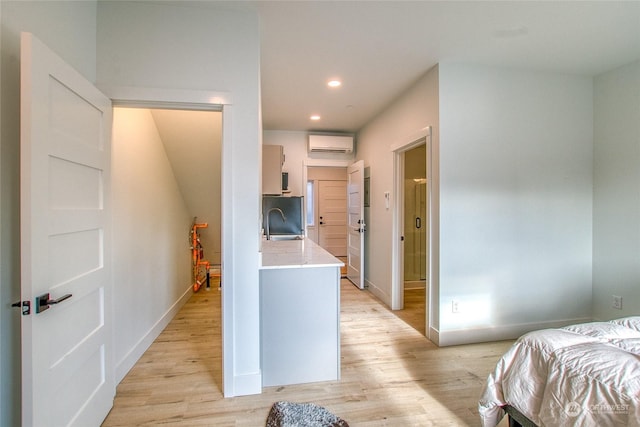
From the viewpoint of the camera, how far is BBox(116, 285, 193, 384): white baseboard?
217cm

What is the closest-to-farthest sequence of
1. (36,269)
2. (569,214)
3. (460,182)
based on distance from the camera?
(36,269)
(460,182)
(569,214)

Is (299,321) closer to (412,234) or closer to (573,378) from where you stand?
(573,378)

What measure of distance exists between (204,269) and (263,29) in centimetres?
367

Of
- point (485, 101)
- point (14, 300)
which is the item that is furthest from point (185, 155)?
point (485, 101)

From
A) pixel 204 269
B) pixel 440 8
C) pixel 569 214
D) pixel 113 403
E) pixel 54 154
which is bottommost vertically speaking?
pixel 113 403

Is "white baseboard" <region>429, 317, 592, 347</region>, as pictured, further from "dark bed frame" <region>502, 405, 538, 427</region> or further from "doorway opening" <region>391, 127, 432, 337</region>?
"dark bed frame" <region>502, 405, 538, 427</region>

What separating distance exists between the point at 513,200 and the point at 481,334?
134 centimetres

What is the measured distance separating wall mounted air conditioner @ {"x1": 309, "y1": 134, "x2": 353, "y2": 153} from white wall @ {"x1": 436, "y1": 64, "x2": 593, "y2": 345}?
246cm

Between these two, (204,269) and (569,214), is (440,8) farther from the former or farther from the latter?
(204,269)

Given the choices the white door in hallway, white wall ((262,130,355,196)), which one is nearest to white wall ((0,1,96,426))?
white wall ((262,130,355,196))

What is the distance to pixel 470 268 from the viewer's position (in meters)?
2.78

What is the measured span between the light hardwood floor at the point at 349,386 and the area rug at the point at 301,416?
0.06 meters

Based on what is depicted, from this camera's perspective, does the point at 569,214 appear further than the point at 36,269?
Yes

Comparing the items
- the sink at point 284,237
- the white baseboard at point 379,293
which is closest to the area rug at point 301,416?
the white baseboard at point 379,293
